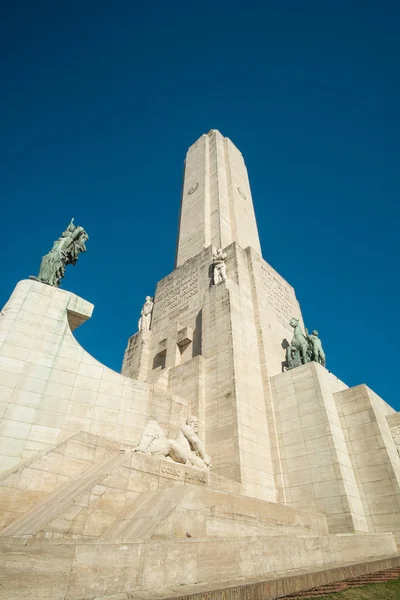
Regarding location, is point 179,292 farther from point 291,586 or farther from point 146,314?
point 291,586

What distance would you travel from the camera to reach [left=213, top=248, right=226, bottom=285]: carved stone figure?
60.5 feet

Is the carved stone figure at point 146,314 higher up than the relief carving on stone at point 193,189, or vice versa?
the relief carving on stone at point 193,189

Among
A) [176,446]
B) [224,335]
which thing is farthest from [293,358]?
[176,446]

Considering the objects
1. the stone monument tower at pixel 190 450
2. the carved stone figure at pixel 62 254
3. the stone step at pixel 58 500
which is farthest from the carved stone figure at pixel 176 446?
the carved stone figure at pixel 62 254

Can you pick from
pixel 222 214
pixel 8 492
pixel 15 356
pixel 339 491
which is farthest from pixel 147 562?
pixel 222 214

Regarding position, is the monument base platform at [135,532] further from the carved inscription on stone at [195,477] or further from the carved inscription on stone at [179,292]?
the carved inscription on stone at [179,292]

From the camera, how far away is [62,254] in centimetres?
1463

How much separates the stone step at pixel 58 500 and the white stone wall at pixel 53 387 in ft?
6.64

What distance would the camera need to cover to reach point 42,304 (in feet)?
41.4

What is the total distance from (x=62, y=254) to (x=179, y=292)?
8360 mm

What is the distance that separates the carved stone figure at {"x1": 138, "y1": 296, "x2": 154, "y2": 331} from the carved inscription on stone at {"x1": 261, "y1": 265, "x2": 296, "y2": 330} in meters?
7.39

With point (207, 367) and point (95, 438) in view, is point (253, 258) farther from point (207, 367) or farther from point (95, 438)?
point (95, 438)

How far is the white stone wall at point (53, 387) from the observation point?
33.1 ft

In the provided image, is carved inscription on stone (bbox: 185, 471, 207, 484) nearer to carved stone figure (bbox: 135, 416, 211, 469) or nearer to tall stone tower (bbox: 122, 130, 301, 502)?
carved stone figure (bbox: 135, 416, 211, 469)
